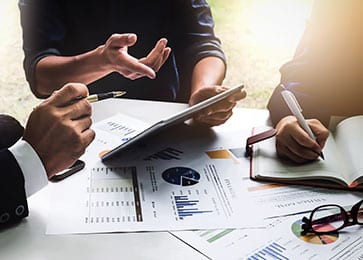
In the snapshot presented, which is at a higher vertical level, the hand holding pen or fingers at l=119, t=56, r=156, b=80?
fingers at l=119, t=56, r=156, b=80

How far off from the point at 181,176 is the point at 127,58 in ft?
1.33

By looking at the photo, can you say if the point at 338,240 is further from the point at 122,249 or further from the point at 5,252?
the point at 5,252

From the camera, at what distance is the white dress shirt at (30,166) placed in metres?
0.83

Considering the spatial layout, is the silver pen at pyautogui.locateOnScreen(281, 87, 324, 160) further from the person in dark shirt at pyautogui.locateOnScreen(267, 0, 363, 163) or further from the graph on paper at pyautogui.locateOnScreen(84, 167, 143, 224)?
the graph on paper at pyautogui.locateOnScreen(84, 167, 143, 224)

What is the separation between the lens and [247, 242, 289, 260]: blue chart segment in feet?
2.39

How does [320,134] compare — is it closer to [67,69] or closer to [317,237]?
[317,237]

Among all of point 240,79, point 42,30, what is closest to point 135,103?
point 42,30

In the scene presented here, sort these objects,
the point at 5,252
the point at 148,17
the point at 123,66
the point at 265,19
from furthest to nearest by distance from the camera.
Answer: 1. the point at 265,19
2. the point at 148,17
3. the point at 123,66
4. the point at 5,252

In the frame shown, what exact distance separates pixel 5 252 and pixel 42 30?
2.70 feet

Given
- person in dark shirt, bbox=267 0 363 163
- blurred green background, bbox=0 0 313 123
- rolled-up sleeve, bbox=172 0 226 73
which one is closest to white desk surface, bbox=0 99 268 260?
person in dark shirt, bbox=267 0 363 163

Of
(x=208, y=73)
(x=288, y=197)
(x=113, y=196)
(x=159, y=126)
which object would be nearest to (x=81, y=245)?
(x=113, y=196)

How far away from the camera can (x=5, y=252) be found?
2.40ft

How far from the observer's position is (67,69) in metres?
1.39

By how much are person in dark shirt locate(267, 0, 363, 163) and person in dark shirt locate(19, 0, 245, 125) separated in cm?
21
